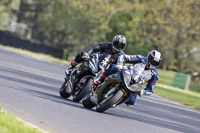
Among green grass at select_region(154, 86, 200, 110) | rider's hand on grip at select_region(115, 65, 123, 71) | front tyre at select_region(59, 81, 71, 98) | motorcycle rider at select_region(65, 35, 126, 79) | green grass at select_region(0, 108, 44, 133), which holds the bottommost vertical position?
green grass at select_region(154, 86, 200, 110)

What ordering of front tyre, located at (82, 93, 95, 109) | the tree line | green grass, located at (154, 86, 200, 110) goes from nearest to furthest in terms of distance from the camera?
1. front tyre, located at (82, 93, 95, 109)
2. green grass, located at (154, 86, 200, 110)
3. the tree line

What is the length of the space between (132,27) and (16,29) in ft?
63.9

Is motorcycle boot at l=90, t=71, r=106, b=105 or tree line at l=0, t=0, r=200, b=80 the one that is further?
tree line at l=0, t=0, r=200, b=80

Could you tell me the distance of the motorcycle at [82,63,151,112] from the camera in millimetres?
10820

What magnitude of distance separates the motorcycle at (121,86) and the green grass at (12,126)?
131 inches

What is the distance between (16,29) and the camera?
252 feet

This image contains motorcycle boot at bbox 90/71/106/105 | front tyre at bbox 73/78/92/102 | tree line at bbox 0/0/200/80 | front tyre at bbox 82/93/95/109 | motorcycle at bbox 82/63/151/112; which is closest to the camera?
motorcycle at bbox 82/63/151/112

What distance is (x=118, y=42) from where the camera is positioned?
38.8 feet

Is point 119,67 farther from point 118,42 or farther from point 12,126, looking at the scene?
point 12,126

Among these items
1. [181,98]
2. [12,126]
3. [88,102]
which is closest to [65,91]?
[88,102]

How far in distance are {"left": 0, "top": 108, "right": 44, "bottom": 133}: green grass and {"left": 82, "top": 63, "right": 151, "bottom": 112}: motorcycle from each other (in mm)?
3322

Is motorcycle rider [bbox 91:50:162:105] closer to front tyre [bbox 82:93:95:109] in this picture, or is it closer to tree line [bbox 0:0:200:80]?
front tyre [bbox 82:93:95:109]

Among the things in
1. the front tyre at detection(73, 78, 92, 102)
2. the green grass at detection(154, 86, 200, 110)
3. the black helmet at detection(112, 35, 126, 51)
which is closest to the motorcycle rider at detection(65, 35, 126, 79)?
the black helmet at detection(112, 35, 126, 51)

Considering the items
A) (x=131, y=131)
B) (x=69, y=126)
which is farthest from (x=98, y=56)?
(x=69, y=126)
